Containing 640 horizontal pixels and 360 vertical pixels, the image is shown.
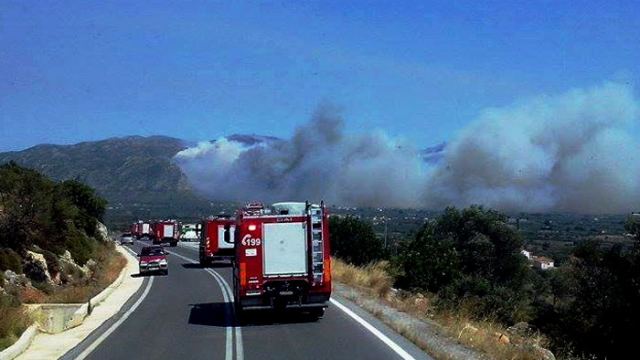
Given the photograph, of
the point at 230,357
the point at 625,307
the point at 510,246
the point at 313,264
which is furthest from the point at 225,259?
the point at 230,357

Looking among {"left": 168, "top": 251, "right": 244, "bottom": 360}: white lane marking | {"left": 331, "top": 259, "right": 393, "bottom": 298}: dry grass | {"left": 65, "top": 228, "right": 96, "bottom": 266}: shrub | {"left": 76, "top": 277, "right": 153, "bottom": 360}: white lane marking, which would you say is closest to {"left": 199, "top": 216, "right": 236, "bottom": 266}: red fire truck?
{"left": 65, "top": 228, "right": 96, "bottom": 266}: shrub

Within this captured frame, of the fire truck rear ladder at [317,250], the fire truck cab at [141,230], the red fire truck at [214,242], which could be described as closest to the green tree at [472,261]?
the red fire truck at [214,242]

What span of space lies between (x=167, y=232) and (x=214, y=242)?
41.7 metres

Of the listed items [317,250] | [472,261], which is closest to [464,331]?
[317,250]

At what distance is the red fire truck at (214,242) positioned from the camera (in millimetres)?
48000

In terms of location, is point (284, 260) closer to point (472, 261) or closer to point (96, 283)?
point (96, 283)

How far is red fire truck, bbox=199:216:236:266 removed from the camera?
4800cm

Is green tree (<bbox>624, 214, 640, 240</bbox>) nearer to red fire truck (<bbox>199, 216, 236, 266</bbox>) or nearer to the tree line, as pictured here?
red fire truck (<bbox>199, 216, 236, 266</bbox>)

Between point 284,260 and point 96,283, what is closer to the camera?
point 284,260

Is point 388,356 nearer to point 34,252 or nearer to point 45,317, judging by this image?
point 45,317

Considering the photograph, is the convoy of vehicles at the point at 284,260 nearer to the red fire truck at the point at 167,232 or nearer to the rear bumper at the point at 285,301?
the rear bumper at the point at 285,301

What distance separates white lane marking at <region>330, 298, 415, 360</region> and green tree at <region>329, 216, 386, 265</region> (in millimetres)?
28929

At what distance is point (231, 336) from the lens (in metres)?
17.0

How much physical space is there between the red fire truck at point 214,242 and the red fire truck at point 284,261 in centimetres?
2848
